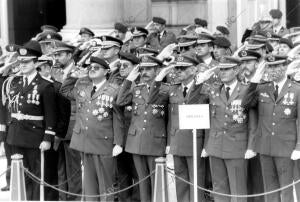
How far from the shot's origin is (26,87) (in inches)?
501

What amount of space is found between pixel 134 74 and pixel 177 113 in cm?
75

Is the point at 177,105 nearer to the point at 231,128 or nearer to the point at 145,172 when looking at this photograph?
the point at 231,128

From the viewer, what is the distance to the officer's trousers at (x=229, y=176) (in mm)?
11523

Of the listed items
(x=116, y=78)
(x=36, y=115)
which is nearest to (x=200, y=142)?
(x=116, y=78)

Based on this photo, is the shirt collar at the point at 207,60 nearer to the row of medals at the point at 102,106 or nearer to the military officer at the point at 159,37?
the row of medals at the point at 102,106

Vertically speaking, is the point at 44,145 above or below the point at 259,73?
below

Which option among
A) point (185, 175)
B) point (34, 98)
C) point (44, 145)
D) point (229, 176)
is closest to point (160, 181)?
point (185, 175)

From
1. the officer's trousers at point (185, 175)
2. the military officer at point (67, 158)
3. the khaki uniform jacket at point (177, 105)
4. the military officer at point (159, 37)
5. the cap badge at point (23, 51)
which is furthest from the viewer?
Result: the military officer at point (159, 37)

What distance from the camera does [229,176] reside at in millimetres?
11562

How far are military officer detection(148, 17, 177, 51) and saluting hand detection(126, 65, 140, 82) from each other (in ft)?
9.54

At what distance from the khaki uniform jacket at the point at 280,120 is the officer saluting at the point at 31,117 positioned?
8.99 ft

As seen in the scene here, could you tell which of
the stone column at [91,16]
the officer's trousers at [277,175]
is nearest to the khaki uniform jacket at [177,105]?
the officer's trousers at [277,175]

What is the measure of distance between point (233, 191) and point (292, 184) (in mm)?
801

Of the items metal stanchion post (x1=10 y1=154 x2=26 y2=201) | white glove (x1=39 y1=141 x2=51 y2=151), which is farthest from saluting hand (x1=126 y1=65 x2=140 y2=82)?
metal stanchion post (x1=10 y1=154 x2=26 y2=201)
